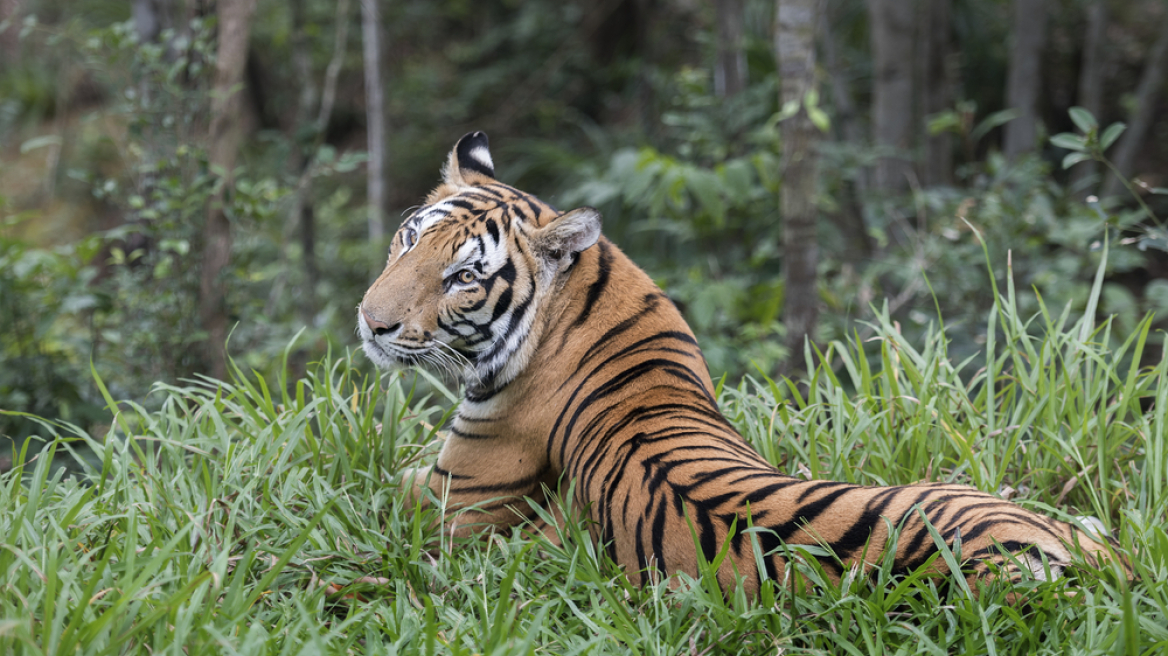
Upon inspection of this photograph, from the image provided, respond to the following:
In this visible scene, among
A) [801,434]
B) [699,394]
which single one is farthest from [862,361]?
[699,394]

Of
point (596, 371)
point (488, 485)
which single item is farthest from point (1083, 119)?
point (488, 485)

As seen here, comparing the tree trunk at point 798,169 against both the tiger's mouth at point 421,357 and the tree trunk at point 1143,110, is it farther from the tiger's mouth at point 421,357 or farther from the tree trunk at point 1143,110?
the tree trunk at point 1143,110

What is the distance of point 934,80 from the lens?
7125mm

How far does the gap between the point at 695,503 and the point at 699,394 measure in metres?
0.46

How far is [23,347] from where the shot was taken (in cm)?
370

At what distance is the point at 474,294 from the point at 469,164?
70 cm

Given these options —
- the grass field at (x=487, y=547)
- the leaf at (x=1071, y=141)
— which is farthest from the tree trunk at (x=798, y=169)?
the leaf at (x=1071, y=141)

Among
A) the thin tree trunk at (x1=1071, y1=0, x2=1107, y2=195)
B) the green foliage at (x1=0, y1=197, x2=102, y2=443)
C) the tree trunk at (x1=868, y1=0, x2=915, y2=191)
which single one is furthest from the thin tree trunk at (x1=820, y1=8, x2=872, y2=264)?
the green foliage at (x1=0, y1=197, x2=102, y2=443)

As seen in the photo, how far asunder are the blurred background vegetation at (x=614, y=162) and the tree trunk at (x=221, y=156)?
15 millimetres

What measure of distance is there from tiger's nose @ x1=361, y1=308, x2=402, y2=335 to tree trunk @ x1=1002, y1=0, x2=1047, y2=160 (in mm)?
6156

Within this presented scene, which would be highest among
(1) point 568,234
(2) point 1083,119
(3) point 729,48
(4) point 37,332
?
(3) point 729,48

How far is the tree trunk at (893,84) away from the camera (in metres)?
5.73

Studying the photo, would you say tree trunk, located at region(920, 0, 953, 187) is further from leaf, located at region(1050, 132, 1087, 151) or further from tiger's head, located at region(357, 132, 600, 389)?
tiger's head, located at region(357, 132, 600, 389)

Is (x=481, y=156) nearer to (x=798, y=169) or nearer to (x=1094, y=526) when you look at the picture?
(x=798, y=169)
